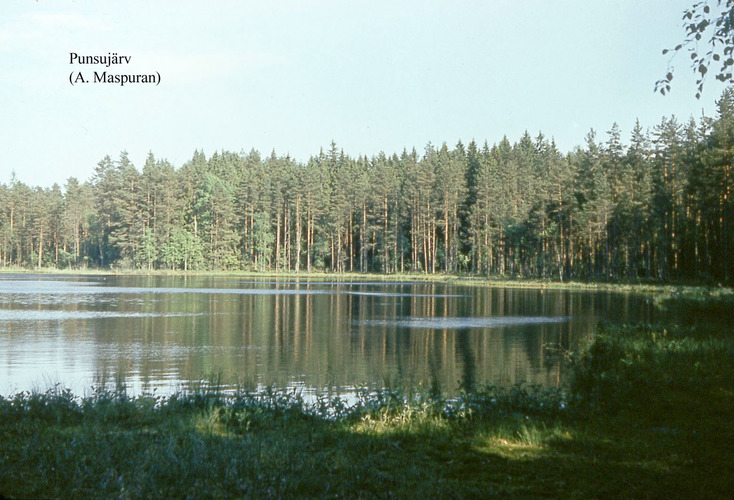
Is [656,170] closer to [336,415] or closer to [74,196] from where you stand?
[336,415]

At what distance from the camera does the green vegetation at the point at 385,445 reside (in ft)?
23.7

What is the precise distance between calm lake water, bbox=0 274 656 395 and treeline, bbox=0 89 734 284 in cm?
2726

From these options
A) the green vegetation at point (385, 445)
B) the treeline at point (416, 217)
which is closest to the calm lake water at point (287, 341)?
the green vegetation at point (385, 445)

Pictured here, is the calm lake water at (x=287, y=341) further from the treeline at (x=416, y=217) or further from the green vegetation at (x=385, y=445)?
the treeline at (x=416, y=217)

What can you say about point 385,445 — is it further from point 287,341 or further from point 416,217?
point 416,217

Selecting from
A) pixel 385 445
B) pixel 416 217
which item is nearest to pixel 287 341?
pixel 385 445

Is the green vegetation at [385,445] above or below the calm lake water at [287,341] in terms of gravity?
above

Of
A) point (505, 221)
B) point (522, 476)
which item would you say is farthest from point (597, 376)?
point (505, 221)

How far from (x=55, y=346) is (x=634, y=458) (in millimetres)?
23292

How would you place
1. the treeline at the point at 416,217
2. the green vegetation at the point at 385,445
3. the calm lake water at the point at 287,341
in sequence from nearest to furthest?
the green vegetation at the point at 385,445
the calm lake water at the point at 287,341
the treeline at the point at 416,217

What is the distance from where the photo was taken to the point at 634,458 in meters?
8.65

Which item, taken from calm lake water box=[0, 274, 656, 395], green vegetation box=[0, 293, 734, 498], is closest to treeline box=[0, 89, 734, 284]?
calm lake water box=[0, 274, 656, 395]

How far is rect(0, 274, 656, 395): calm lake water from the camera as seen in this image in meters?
19.6

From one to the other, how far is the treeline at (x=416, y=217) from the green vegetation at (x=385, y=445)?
193 ft
